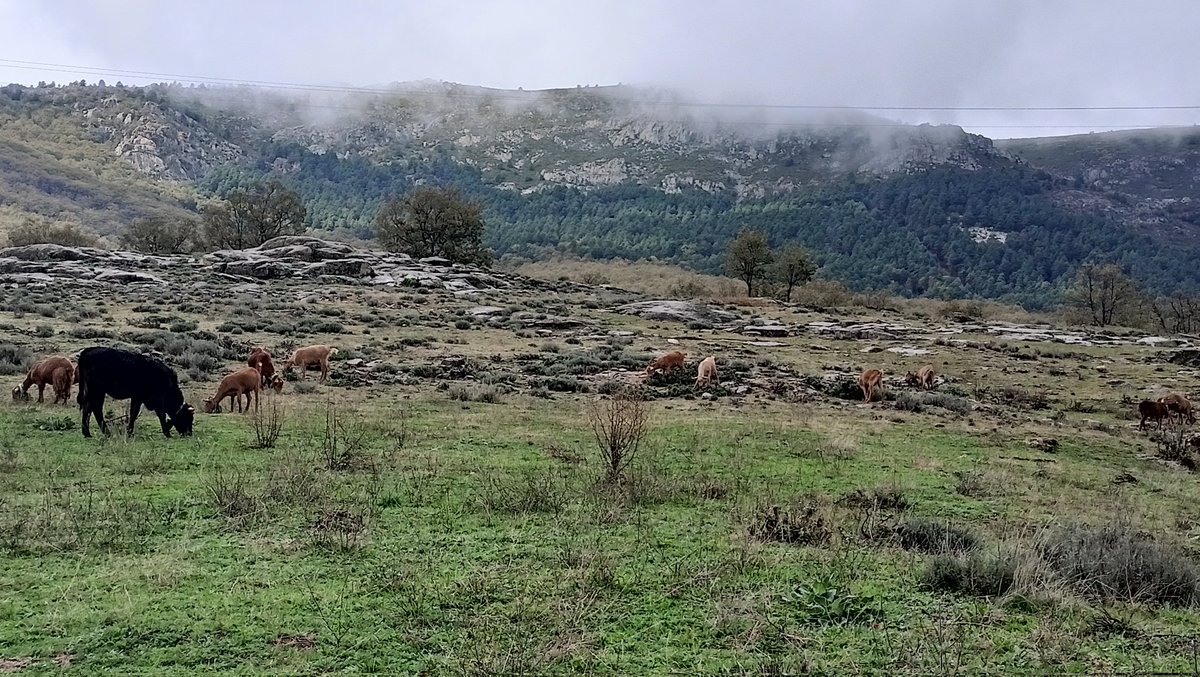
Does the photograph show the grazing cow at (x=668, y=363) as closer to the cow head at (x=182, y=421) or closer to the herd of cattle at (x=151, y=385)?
the herd of cattle at (x=151, y=385)

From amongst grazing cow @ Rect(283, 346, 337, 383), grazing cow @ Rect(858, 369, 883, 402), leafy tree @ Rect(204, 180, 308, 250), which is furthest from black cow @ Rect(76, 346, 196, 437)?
leafy tree @ Rect(204, 180, 308, 250)

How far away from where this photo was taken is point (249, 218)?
7688 cm

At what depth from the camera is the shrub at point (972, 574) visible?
6.18 meters

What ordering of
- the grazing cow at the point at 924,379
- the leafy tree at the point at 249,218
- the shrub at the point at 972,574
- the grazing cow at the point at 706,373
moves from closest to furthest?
1. the shrub at the point at 972,574
2. the grazing cow at the point at 706,373
3. the grazing cow at the point at 924,379
4. the leafy tree at the point at 249,218

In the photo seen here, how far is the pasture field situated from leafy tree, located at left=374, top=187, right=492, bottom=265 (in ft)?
187

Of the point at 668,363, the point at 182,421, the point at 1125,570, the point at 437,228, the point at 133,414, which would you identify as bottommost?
the point at 668,363

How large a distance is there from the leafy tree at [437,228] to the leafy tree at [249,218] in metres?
10.8

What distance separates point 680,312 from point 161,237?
54161mm

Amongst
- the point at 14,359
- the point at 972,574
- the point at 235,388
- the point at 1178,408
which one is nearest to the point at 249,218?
the point at 14,359

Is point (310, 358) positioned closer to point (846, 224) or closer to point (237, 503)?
point (237, 503)

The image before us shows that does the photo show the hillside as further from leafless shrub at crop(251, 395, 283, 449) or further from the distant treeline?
leafless shrub at crop(251, 395, 283, 449)

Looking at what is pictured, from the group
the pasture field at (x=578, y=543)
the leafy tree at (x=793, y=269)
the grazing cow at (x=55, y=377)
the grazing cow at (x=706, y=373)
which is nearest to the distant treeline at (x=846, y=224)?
the leafy tree at (x=793, y=269)

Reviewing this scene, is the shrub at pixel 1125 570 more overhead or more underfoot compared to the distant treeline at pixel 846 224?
more underfoot

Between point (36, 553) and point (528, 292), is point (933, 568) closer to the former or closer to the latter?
point (36, 553)
